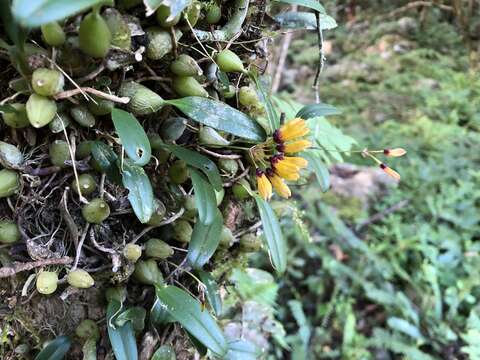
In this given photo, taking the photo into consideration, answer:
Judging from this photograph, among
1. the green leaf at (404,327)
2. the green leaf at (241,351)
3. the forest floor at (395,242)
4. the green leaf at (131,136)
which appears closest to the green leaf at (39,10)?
the green leaf at (131,136)

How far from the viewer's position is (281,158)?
61 cm

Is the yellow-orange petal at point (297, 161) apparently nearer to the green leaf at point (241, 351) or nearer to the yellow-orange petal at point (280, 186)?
the yellow-orange petal at point (280, 186)

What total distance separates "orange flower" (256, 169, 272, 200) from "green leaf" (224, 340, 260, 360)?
0.28 metres

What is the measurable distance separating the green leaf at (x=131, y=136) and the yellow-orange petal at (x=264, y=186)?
0.17 meters

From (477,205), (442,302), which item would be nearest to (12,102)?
(442,302)

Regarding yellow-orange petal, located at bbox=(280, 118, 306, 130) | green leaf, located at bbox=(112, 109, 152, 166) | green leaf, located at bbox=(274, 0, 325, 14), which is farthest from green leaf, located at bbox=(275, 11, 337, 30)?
green leaf, located at bbox=(112, 109, 152, 166)

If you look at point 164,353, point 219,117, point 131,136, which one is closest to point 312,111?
point 219,117

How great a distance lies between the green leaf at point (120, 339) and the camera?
1.83 feet

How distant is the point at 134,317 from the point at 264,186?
235 mm

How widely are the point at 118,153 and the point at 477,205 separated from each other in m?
2.30

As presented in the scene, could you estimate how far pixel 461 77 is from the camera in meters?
3.65

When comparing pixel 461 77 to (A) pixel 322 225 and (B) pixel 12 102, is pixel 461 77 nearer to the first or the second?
(A) pixel 322 225

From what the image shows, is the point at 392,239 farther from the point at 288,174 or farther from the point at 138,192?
the point at 138,192

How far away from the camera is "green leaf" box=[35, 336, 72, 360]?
59cm
